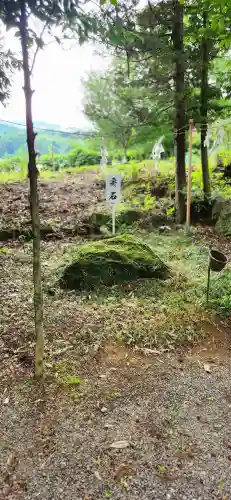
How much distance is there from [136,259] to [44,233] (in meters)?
2.80

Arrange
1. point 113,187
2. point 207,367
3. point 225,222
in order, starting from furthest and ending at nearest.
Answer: point 225,222 → point 113,187 → point 207,367

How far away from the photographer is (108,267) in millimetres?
4914

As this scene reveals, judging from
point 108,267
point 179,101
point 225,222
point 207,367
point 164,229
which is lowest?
point 207,367

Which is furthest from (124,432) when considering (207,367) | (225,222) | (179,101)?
(179,101)

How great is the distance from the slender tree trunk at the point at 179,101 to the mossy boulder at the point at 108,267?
9.87 ft

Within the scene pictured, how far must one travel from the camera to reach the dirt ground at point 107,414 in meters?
2.18

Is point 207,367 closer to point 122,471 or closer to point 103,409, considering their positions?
point 103,409

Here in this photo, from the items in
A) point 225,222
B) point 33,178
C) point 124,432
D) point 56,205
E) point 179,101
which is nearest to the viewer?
point 124,432

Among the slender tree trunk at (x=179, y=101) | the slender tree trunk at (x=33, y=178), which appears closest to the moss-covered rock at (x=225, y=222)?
the slender tree trunk at (x=179, y=101)

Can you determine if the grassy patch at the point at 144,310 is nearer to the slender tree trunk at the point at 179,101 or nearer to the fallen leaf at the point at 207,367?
the fallen leaf at the point at 207,367

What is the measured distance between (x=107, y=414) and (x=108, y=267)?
95.0 inches

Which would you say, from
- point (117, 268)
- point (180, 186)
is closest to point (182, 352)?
point (117, 268)

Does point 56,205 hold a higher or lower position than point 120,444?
higher

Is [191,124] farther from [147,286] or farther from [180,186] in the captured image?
[147,286]
